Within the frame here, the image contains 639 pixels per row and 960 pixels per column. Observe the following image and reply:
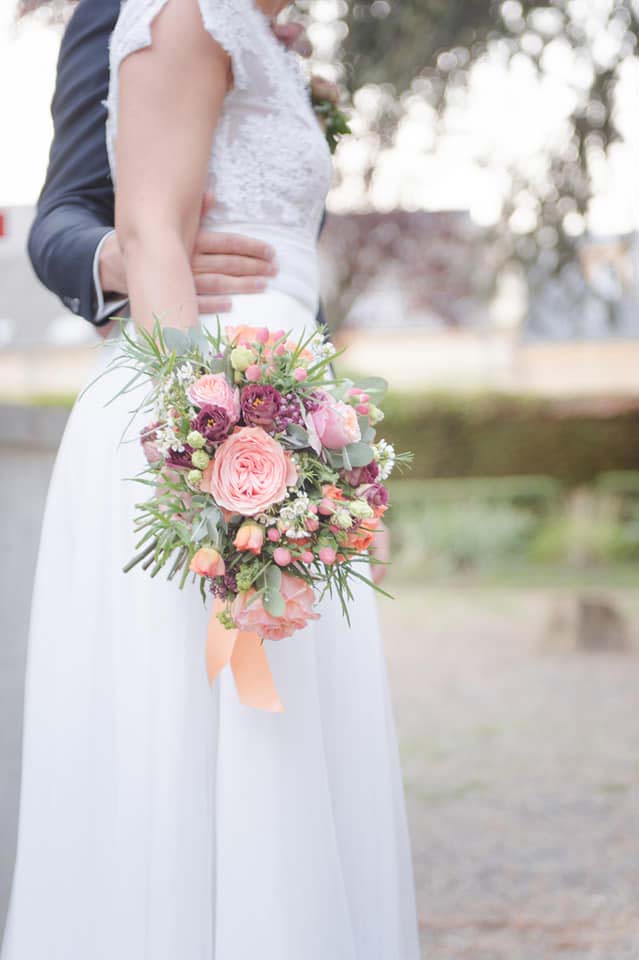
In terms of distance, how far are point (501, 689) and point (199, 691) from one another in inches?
228

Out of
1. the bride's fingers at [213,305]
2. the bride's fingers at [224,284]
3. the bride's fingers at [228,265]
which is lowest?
the bride's fingers at [213,305]

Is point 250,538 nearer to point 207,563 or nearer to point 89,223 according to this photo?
point 207,563

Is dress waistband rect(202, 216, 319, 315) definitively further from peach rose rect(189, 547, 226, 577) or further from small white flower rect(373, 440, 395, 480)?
peach rose rect(189, 547, 226, 577)

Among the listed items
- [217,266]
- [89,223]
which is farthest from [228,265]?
[89,223]

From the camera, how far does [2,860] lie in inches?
102

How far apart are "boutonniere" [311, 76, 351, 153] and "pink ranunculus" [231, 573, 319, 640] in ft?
4.07

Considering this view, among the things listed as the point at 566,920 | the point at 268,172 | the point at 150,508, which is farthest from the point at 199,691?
the point at 566,920

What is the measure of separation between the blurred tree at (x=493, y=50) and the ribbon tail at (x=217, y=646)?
4.10 metres

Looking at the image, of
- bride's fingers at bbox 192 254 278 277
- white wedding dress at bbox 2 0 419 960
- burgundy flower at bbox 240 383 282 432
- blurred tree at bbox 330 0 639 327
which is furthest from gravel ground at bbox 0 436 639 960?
blurred tree at bbox 330 0 639 327

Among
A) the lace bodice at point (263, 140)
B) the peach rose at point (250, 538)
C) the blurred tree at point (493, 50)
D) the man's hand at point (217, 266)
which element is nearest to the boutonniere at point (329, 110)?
the lace bodice at point (263, 140)

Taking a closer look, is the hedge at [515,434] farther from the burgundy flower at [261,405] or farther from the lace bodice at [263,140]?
the burgundy flower at [261,405]

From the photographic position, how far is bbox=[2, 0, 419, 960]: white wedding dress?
5.22ft

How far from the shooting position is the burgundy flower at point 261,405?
141 centimetres

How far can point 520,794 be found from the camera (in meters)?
4.75
